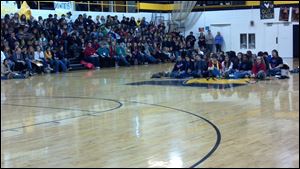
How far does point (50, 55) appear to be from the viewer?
67.4ft

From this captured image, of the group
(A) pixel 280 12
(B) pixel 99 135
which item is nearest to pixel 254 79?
(B) pixel 99 135

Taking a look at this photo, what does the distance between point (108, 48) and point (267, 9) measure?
29.7 feet

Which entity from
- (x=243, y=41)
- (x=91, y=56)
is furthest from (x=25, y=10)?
(x=243, y=41)

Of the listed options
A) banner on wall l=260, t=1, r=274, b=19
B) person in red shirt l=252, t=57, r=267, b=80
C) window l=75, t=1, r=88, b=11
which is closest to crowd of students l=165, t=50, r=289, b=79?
person in red shirt l=252, t=57, r=267, b=80

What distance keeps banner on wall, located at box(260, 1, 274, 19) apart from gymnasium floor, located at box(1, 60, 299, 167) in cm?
1439

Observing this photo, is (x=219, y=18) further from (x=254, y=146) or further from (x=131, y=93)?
(x=254, y=146)

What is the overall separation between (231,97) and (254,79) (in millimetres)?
3922

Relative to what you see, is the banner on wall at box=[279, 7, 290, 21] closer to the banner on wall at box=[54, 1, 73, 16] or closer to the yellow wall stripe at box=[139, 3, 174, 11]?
the yellow wall stripe at box=[139, 3, 174, 11]

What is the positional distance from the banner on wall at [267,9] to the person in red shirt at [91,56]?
9.69m

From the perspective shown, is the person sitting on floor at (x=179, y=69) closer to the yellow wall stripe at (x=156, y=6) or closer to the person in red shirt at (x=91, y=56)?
the person in red shirt at (x=91, y=56)

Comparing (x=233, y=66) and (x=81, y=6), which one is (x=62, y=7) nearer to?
(x=81, y=6)

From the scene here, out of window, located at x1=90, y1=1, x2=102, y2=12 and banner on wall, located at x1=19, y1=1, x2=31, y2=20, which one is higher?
window, located at x1=90, y1=1, x2=102, y2=12

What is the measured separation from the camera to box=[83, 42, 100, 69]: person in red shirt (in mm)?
23141

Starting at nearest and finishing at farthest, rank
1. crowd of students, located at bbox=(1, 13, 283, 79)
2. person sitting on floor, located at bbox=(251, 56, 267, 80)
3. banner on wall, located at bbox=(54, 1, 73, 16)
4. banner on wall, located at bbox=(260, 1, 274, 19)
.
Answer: person sitting on floor, located at bbox=(251, 56, 267, 80)
crowd of students, located at bbox=(1, 13, 283, 79)
banner on wall, located at bbox=(54, 1, 73, 16)
banner on wall, located at bbox=(260, 1, 274, 19)
